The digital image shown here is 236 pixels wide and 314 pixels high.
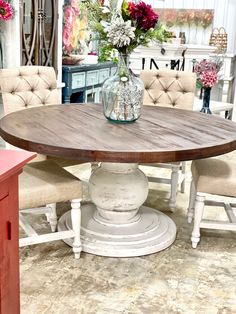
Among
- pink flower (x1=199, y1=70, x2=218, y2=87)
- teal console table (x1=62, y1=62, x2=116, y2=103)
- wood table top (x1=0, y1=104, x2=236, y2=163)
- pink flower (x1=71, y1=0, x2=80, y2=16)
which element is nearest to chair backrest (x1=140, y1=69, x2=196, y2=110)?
wood table top (x1=0, y1=104, x2=236, y2=163)

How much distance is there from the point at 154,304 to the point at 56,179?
2.59 ft

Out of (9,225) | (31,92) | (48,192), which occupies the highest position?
(31,92)

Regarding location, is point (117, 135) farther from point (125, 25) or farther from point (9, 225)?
point (9, 225)

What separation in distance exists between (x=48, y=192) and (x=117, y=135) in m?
0.45

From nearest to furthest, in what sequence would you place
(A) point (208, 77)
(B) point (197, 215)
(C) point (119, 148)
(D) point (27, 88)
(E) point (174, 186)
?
(C) point (119, 148)
(B) point (197, 215)
(D) point (27, 88)
(E) point (174, 186)
(A) point (208, 77)

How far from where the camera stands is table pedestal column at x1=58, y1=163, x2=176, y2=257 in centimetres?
245

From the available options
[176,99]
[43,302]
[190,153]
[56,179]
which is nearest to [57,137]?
[56,179]

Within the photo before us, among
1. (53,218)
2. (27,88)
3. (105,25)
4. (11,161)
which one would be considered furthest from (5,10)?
(11,161)

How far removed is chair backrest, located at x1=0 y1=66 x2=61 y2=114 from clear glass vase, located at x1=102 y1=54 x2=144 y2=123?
72 centimetres

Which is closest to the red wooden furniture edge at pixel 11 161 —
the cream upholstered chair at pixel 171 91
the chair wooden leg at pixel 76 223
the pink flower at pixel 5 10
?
the chair wooden leg at pixel 76 223

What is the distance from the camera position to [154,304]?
201cm

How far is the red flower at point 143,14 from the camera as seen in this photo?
2.16 metres

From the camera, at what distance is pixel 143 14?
2.16 meters

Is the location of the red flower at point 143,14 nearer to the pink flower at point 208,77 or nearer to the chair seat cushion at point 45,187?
the chair seat cushion at point 45,187
